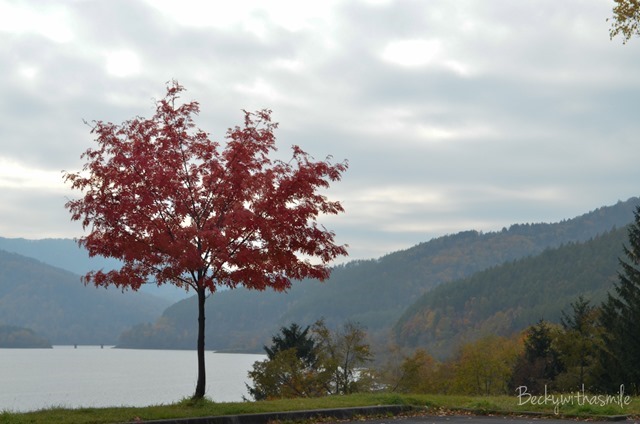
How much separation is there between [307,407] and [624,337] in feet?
133

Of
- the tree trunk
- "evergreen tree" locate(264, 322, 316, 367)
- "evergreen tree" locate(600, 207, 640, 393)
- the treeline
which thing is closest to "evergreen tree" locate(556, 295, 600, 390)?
the treeline

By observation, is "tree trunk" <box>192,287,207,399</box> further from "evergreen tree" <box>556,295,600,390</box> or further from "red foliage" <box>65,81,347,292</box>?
"evergreen tree" <box>556,295,600,390</box>

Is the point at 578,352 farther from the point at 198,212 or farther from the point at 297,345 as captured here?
the point at 198,212

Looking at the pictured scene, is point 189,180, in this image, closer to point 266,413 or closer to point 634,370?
point 266,413

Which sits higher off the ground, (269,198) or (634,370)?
(269,198)

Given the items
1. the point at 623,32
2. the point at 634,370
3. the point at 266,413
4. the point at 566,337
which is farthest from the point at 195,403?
the point at 566,337

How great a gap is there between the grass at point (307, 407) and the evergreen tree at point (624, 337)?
1251 inches

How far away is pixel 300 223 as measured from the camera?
22.7m

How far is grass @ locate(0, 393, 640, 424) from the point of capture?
17.3m

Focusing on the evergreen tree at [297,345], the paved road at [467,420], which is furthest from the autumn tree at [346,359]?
the paved road at [467,420]

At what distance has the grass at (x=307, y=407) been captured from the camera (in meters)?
17.3

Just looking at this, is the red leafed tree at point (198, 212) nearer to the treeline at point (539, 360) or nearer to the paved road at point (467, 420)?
the paved road at point (467, 420)

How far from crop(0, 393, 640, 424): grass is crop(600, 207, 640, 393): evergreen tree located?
3178cm

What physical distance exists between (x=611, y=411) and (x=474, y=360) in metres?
81.5
